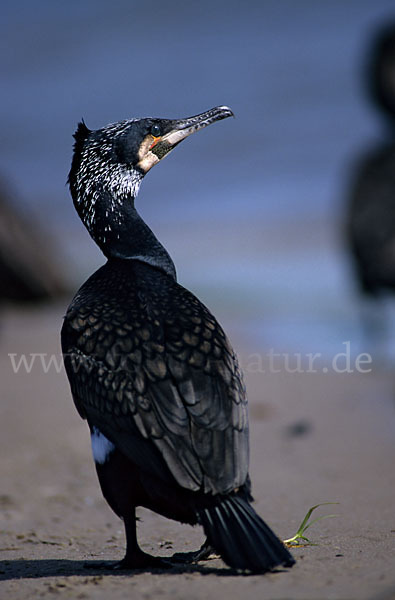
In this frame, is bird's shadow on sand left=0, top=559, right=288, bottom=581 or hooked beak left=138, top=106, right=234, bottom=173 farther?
hooked beak left=138, top=106, right=234, bottom=173

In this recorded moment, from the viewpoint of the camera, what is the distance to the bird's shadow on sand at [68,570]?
3.37m

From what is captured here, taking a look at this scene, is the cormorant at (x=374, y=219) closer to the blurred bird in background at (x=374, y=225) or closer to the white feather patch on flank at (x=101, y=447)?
the blurred bird in background at (x=374, y=225)

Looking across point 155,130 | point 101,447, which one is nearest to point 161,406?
point 101,447

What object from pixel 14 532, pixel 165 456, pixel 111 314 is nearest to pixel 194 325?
pixel 111 314

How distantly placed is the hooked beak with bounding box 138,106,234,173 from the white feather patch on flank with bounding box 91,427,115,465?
1.51 metres

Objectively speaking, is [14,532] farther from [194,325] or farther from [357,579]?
A: [357,579]

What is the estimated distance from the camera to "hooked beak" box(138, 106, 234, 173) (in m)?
4.38

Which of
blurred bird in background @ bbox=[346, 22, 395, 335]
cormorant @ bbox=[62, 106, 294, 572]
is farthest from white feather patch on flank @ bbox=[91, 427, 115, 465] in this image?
blurred bird in background @ bbox=[346, 22, 395, 335]

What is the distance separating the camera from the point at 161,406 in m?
3.36

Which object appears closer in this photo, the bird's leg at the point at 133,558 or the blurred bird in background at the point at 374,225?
the bird's leg at the point at 133,558

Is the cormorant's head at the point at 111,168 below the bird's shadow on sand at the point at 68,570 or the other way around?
the other way around

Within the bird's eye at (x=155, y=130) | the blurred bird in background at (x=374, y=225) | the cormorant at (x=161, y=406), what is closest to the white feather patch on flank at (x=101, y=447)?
the cormorant at (x=161, y=406)

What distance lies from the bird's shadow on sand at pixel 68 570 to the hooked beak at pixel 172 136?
78.9 inches

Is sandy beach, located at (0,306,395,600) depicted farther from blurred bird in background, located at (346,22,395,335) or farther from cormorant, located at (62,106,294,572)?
blurred bird in background, located at (346,22,395,335)
